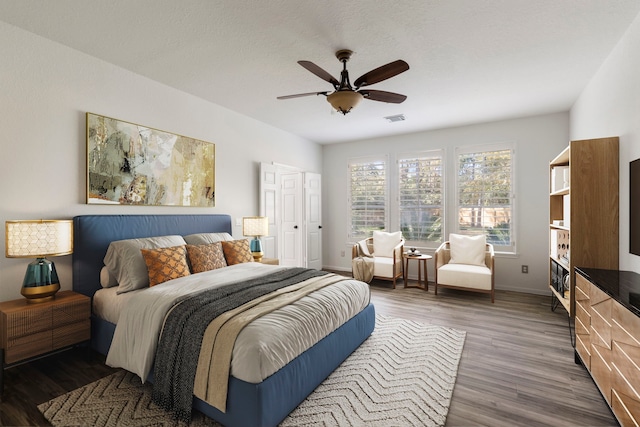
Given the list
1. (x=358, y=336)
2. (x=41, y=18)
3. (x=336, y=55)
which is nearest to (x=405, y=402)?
(x=358, y=336)

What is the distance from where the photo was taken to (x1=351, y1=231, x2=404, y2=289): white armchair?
515 cm

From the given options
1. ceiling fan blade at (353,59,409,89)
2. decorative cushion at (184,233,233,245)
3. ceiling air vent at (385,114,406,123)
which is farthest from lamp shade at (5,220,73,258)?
ceiling air vent at (385,114,406,123)

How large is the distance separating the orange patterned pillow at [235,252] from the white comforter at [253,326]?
2.20 feet

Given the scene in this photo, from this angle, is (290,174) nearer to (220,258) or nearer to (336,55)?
(220,258)

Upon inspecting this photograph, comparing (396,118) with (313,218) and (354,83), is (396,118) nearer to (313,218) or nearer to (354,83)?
(354,83)

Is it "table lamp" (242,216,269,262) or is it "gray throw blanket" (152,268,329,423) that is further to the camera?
"table lamp" (242,216,269,262)

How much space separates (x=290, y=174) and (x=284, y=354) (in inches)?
176

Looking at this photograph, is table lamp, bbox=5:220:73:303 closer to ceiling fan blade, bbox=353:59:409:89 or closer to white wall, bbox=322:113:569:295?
ceiling fan blade, bbox=353:59:409:89

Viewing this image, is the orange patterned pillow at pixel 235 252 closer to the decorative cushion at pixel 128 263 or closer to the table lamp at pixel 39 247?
the decorative cushion at pixel 128 263

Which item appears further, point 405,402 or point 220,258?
point 220,258

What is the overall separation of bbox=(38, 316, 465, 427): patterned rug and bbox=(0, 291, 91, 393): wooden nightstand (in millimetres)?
497

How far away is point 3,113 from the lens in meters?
2.50

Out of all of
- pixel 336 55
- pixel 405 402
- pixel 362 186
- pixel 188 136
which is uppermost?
pixel 336 55

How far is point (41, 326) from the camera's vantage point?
2369mm
